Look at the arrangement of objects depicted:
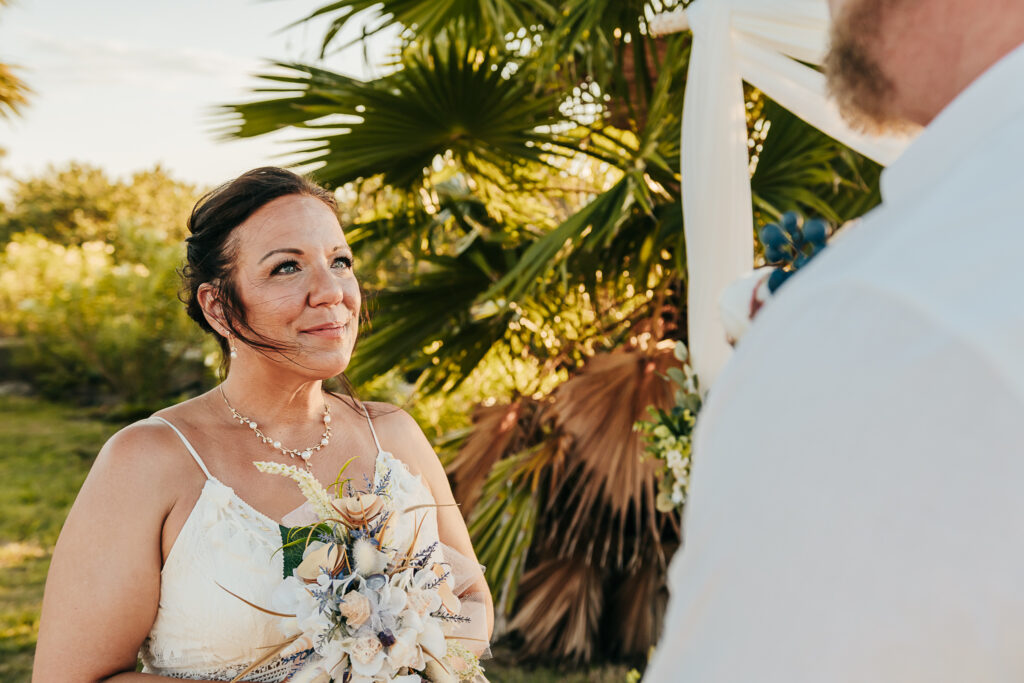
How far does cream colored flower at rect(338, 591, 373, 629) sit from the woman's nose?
688 mm

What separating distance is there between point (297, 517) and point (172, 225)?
81.0 ft

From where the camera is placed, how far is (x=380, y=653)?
156cm

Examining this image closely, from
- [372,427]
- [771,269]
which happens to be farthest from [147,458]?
[771,269]

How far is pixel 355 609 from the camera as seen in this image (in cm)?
151

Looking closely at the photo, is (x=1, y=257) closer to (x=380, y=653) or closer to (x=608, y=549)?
(x=608, y=549)

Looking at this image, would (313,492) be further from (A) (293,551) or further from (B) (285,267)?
(B) (285,267)

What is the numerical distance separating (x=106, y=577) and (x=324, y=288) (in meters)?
0.75

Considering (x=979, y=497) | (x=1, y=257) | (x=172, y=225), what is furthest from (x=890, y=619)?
(x=172, y=225)

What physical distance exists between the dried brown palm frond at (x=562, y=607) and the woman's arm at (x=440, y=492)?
2191 mm

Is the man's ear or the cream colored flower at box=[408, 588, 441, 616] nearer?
the cream colored flower at box=[408, 588, 441, 616]

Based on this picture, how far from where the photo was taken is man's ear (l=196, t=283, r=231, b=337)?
75.5 inches

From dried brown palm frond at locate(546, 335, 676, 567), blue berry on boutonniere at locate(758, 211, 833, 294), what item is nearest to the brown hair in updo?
blue berry on boutonniere at locate(758, 211, 833, 294)

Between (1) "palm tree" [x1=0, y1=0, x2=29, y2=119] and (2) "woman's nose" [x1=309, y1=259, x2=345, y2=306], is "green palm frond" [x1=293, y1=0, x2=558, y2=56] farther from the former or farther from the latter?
(1) "palm tree" [x1=0, y1=0, x2=29, y2=119]

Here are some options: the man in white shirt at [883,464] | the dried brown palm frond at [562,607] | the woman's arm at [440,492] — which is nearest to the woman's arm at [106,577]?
the woman's arm at [440,492]
